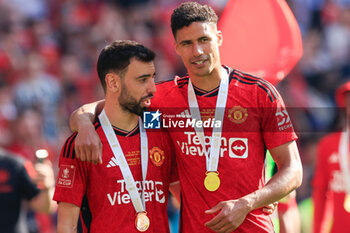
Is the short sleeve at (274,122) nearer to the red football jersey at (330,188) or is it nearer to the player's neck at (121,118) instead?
the player's neck at (121,118)

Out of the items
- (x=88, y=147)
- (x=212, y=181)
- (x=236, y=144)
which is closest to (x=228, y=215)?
(x=212, y=181)

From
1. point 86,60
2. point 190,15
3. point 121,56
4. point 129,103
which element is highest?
point 86,60

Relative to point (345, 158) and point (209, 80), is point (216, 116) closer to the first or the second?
point (209, 80)

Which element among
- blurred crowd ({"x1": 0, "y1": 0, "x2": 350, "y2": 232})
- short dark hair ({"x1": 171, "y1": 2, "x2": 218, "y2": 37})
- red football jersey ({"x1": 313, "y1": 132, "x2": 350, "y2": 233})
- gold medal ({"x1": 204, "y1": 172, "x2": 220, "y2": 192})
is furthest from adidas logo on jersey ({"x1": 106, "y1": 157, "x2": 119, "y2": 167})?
blurred crowd ({"x1": 0, "y1": 0, "x2": 350, "y2": 232})

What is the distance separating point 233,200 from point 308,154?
4.83 m

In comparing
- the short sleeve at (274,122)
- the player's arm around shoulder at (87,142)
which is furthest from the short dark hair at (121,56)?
the short sleeve at (274,122)

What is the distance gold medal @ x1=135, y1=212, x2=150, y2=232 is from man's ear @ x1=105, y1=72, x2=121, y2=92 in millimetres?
817

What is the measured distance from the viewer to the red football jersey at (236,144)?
378cm

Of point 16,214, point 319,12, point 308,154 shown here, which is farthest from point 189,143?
point 319,12

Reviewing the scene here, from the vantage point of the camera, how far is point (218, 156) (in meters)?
3.83

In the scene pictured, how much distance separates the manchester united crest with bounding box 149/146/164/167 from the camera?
13.0ft

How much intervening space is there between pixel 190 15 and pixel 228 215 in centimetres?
130

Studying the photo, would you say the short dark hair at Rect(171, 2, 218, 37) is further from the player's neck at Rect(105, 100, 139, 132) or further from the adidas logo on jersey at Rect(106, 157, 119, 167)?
the adidas logo on jersey at Rect(106, 157, 119, 167)

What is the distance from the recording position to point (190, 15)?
3908 millimetres
